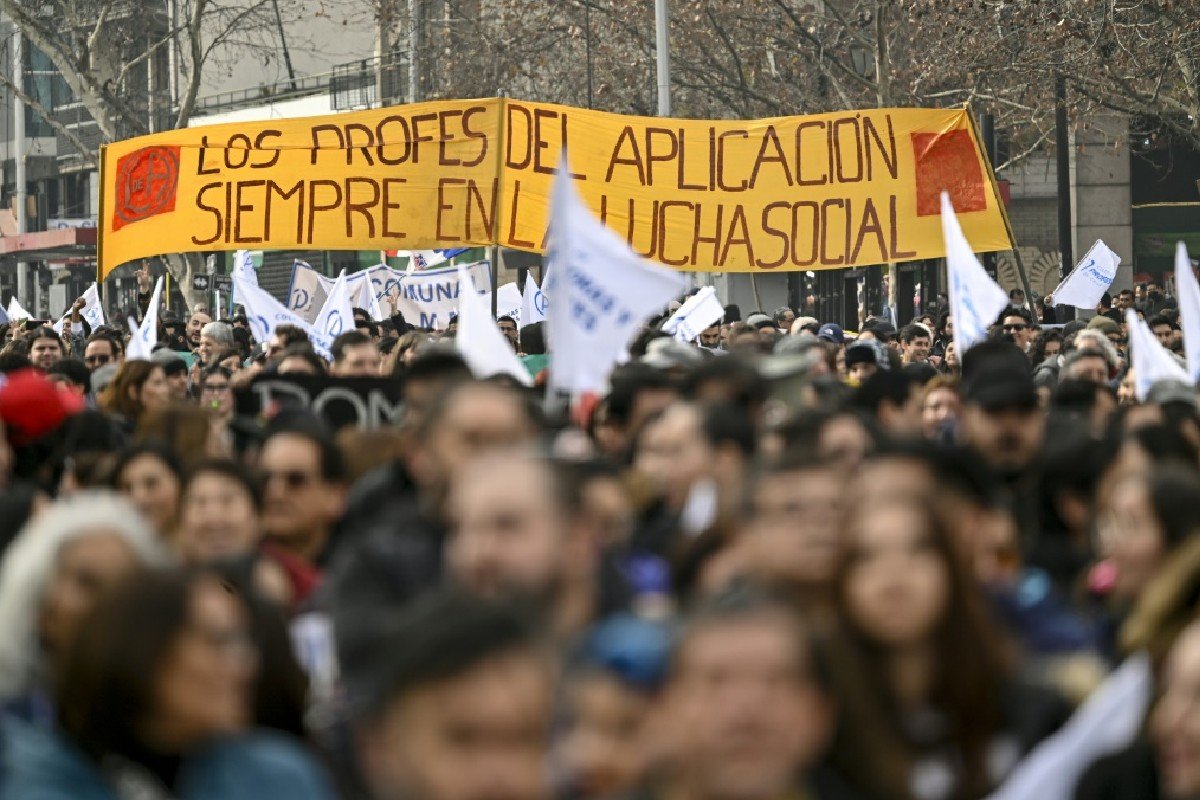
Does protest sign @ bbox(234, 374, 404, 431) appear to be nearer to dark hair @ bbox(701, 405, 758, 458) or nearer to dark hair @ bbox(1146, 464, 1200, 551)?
dark hair @ bbox(701, 405, 758, 458)

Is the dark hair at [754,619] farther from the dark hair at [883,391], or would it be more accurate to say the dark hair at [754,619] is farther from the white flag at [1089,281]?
the white flag at [1089,281]

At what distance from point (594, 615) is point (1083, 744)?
108 centimetres

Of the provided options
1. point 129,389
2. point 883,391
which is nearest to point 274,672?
point 883,391

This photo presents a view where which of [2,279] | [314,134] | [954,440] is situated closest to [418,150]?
[314,134]

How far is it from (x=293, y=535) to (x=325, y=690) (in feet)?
5.46

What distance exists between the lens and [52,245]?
170 feet

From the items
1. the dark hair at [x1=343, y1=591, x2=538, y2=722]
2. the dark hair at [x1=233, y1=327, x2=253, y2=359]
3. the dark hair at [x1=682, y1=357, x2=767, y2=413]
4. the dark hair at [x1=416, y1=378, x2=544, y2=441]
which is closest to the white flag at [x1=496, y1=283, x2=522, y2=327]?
the dark hair at [x1=233, y1=327, x2=253, y2=359]

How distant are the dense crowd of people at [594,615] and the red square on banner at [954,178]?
8.51 meters

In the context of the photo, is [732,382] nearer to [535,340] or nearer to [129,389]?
[129,389]

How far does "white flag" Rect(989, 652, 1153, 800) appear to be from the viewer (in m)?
4.09

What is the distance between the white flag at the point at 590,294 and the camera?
340 inches

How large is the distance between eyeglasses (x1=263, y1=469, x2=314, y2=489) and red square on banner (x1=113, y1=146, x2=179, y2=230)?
959cm

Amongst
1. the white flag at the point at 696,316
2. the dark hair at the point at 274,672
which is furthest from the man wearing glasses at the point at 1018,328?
the dark hair at the point at 274,672

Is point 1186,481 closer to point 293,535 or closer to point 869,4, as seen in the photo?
point 293,535
